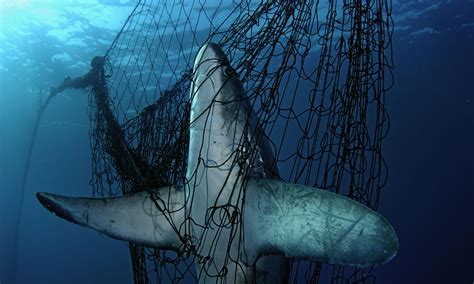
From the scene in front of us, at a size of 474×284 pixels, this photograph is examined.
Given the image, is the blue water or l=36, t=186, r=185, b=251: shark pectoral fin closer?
l=36, t=186, r=185, b=251: shark pectoral fin

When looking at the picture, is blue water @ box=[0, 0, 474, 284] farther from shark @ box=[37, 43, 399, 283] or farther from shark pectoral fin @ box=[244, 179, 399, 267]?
shark pectoral fin @ box=[244, 179, 399, 267]

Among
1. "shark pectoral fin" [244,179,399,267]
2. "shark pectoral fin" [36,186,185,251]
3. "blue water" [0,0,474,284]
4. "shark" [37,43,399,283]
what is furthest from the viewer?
"blue water" [0,0,474,284]

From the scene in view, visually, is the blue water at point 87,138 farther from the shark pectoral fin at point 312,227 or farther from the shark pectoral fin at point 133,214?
the shark pectoral fin at point 312,227

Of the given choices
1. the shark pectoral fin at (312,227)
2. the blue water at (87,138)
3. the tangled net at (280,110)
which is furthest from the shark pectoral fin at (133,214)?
the blue water at (87,138)

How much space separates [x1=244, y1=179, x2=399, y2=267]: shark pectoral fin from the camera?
2.24 metres

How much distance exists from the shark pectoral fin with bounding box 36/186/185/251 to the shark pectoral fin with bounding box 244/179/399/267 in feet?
2.29

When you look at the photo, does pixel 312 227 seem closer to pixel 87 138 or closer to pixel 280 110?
pixel 280 110

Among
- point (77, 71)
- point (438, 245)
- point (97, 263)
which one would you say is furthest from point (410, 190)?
point (97, 263)

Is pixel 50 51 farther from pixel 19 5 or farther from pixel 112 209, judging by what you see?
pixel 112 209

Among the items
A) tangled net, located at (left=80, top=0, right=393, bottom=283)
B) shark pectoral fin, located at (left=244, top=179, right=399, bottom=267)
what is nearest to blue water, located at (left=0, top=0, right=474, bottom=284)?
tangled net, located at (left=80, top=0, right=393, bottom=283)

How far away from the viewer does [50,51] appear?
22.0m

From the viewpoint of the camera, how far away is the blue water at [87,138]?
20.2 metres

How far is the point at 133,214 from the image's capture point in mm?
3066

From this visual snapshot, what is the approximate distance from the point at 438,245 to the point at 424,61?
118 feet
